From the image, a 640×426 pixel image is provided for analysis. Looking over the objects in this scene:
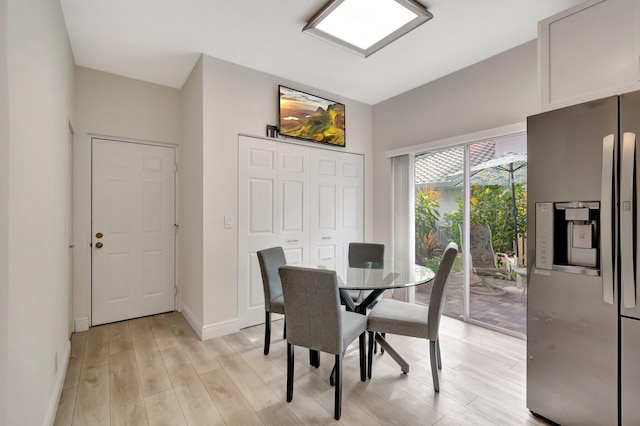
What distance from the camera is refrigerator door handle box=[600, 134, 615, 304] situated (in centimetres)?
Result: 154

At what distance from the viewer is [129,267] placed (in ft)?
11.3

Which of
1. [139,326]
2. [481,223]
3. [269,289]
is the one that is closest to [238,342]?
[269,289]

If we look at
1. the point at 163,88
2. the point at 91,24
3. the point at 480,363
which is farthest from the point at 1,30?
the point at 480,363

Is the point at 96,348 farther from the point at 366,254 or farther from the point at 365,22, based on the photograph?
the point at 365,22

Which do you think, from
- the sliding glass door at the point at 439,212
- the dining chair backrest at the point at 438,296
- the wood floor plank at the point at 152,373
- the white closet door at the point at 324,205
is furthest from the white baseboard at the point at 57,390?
the sliding glass door at the point at 439,212

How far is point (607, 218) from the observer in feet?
5.05

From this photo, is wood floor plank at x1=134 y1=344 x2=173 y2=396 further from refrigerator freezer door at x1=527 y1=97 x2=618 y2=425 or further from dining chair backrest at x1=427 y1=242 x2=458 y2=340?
refrigerator freezer door at x1=527 y1=97 x2=618 y2=425

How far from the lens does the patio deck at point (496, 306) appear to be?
3.00 m

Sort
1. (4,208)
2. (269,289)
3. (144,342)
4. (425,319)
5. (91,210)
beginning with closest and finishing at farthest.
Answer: (4,208)
(425,319)
(269,289)
(144,342)
(91,210)

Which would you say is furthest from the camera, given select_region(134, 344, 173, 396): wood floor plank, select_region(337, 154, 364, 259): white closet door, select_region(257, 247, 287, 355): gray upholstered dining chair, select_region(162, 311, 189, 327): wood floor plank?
select_region(337, 154, 364, 259): white closet door

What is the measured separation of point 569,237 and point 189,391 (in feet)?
8.63

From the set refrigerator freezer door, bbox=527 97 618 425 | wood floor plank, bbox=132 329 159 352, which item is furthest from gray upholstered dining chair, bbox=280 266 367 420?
wood floor plank, bbox=132 329 159 352

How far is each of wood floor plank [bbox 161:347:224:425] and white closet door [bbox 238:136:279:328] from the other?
774 millimetres

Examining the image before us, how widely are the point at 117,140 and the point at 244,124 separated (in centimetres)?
150
